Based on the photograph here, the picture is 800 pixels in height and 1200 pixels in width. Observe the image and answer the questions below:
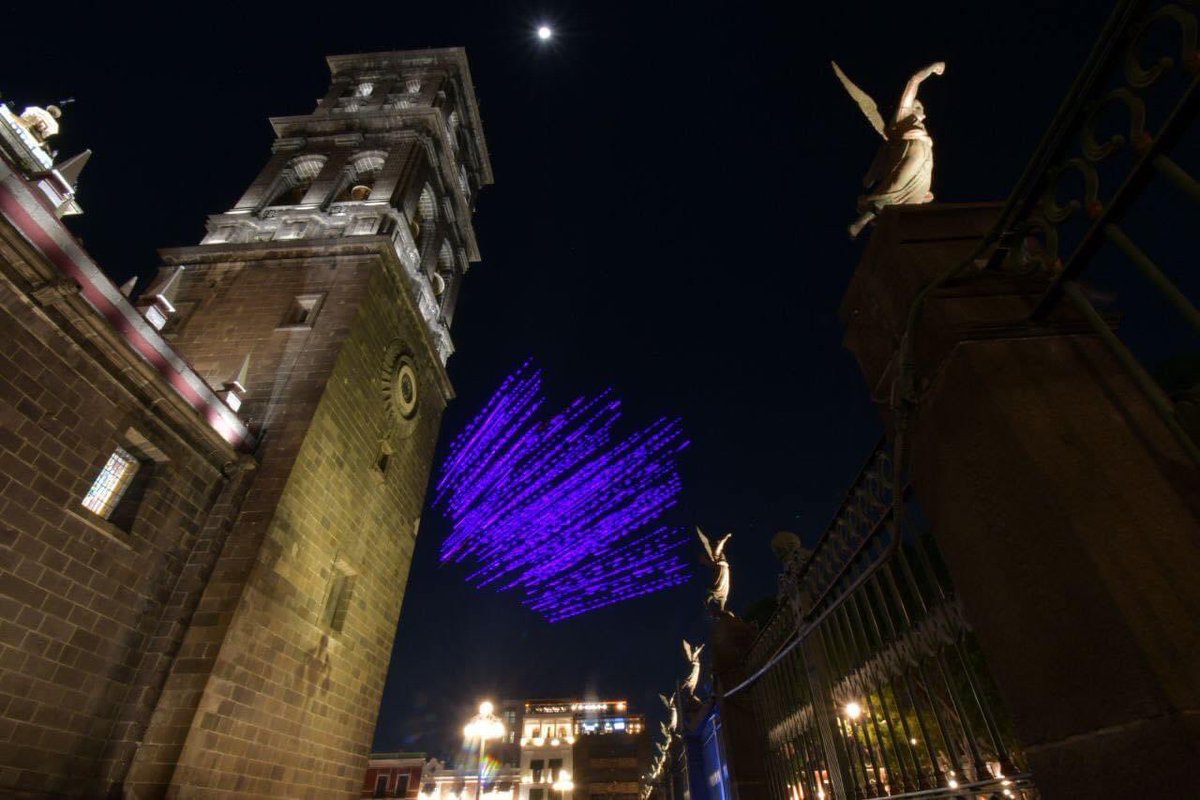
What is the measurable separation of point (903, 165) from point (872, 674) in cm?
334

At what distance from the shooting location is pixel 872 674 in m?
3.91

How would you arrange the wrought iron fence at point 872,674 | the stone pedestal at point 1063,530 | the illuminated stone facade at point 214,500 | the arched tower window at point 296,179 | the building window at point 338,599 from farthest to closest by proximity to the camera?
the arched tower window at point 296,179 → the building window at point 338,599 → the illuminated stone facade at point 214,500 → the wrought iron fence at point 872,674 → the stone pedestal at point 1063,530

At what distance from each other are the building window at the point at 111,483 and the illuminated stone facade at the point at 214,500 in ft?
0.23

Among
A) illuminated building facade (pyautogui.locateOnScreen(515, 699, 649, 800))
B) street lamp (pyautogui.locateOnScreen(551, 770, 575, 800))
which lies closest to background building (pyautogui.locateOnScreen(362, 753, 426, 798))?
street lamp (pyautogui.locateOnScreen(551, 770, 575, 800))

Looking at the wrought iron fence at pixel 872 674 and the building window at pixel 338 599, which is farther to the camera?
the building window at pixel 338 599

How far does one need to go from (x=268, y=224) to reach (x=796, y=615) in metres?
21.1

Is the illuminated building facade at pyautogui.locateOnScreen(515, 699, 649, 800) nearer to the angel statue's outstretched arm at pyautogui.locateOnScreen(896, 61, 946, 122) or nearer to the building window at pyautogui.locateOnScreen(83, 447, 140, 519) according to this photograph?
the building window at pyautogui.locateOnScreen(83, 447, 140, 519)

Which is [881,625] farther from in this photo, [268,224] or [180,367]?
[268,224]

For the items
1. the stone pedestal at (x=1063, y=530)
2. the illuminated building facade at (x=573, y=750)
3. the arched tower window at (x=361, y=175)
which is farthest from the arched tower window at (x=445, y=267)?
the illuminated building facade at (x=573, y=750)

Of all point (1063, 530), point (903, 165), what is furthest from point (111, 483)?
point (1063, 530)

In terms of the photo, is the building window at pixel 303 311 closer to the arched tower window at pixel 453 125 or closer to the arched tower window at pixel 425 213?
the arched tower window at pixel 425 213

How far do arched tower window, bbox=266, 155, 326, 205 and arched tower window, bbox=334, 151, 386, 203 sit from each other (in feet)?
3.82

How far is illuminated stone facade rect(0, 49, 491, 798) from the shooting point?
8.88 metres

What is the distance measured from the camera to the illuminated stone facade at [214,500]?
888 centimetres
